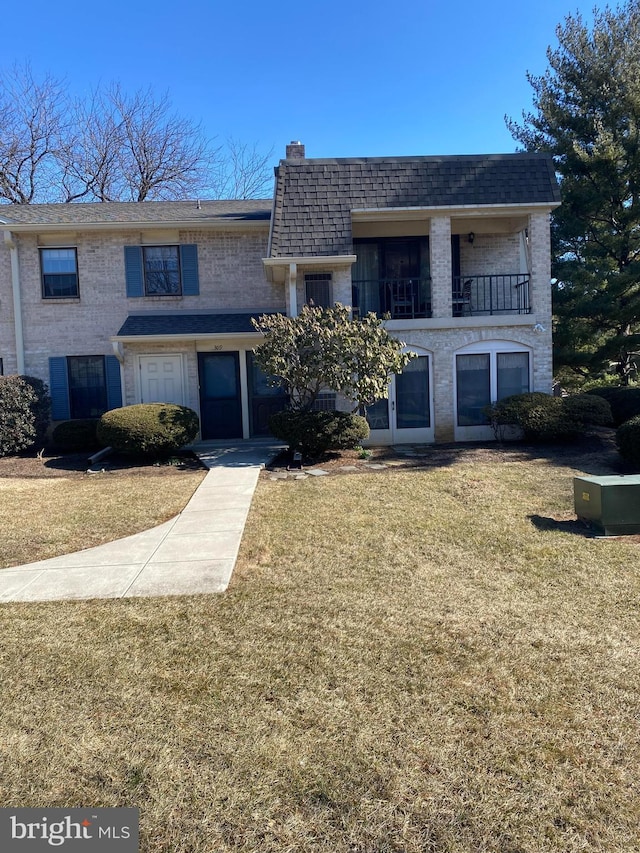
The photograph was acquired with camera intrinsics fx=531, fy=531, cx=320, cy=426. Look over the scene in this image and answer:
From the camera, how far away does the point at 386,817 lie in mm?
2250

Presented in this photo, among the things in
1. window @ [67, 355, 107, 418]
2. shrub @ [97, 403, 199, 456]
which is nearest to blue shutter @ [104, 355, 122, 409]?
window @ [67, 355, 107, 418]

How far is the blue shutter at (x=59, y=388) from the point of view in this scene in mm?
13508

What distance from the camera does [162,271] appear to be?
541 inches

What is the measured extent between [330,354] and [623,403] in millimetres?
7633

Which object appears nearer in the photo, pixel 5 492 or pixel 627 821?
pixel 627 821

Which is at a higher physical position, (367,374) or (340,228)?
(340,228)

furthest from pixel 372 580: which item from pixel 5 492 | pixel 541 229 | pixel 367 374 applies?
pixel 541 229

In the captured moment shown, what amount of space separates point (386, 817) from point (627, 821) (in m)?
1.00

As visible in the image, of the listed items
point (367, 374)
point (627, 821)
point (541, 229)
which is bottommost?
point (627, 821)

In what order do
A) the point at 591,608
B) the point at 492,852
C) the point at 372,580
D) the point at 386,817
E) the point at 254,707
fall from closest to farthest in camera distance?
the point at 492,852
the point at 386,817
the point at 254,707
the point at 591,608
the point at 372,580

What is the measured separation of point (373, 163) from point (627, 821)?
1267 centimetres

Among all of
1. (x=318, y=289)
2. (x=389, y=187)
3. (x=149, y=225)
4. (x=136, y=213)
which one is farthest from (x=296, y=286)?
(x=136, y=213)

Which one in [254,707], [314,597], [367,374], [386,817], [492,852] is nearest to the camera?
[492,852]

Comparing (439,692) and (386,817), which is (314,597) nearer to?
(439,692)
